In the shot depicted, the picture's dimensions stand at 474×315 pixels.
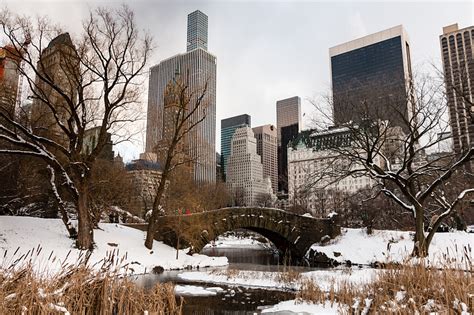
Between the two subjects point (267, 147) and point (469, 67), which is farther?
point (267, 147)

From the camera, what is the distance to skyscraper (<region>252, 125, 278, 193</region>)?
17382cm

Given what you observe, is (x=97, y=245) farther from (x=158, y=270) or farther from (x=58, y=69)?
(x=58, y=69)

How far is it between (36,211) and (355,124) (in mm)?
24669

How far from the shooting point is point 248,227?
1137 inches

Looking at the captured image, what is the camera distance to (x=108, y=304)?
5293 millimetres

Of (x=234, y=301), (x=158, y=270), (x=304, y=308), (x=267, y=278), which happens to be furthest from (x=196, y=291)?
(x=158, y=270)

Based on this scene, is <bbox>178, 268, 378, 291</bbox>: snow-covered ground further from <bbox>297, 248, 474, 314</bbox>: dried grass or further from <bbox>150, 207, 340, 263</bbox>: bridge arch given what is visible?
<bbox>150, 207, 340, 263</bbox>: bridge arch

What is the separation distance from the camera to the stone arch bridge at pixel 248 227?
25.2 m

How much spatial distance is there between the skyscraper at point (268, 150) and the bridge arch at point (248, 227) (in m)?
135

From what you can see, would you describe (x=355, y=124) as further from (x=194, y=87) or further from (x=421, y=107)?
(x=194, y=87)

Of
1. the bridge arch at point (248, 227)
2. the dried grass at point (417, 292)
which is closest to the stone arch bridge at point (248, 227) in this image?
the bridge arch at point (248, 227)

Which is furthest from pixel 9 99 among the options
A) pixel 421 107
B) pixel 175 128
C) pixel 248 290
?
pixel 421 107

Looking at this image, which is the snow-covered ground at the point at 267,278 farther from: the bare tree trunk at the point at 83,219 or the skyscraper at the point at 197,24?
the skyscraper at the point at 197,24

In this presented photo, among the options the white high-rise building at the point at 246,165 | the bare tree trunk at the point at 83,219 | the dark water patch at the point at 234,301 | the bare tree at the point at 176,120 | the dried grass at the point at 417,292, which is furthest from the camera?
the white high-rise building at the point at 246,165
